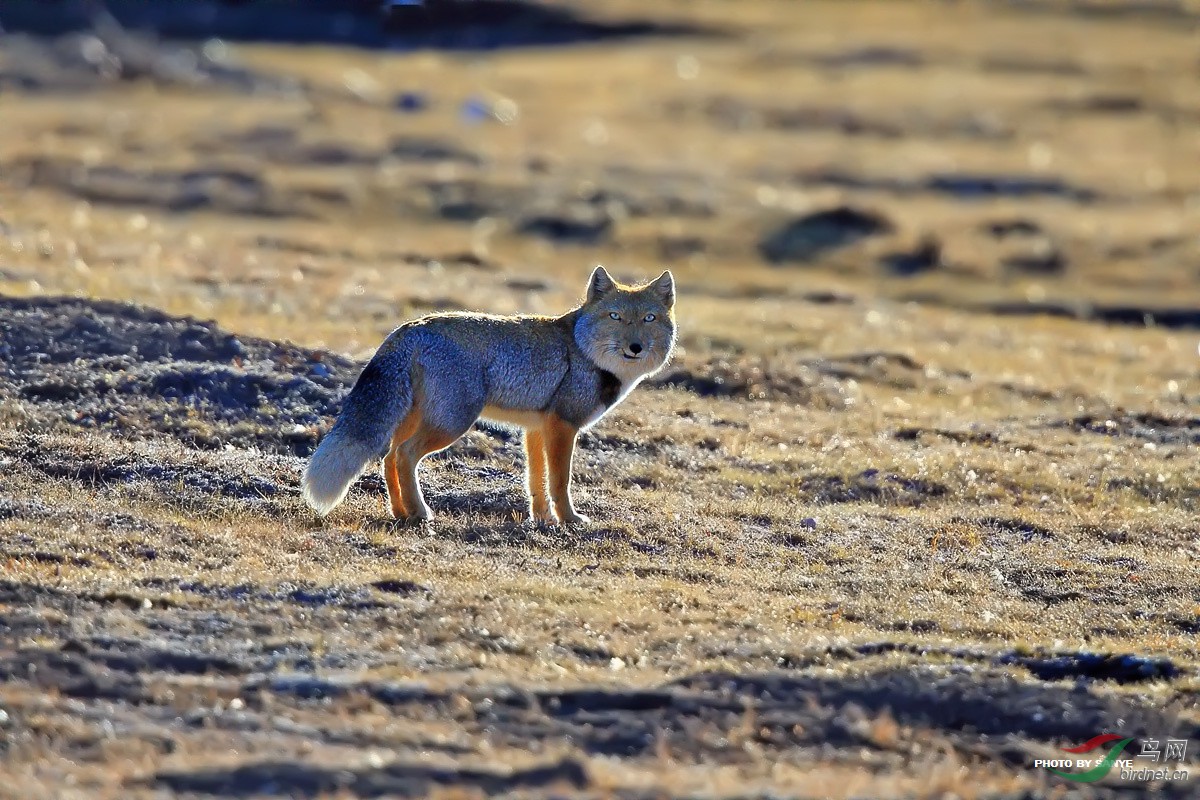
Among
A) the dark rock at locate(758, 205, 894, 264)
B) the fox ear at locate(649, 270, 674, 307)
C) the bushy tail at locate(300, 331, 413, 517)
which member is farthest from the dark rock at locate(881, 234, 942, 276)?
the bushy tail at locate(300, 331, 413, 517)

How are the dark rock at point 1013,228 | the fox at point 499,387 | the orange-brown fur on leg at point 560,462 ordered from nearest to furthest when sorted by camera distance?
the fox at point 499,387 < the orange-brown fur on leg at point 560,462 < the dark rock at point 1013,228

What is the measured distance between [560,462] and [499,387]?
3.07 feet

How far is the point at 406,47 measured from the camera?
83688 mm

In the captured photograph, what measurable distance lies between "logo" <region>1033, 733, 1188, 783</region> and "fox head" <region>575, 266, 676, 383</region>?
20.3 feet

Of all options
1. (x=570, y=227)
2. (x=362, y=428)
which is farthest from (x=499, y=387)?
(x=570, y=227)

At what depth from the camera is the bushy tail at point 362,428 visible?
13164mm

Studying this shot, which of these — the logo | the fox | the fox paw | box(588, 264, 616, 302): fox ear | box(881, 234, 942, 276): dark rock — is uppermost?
box(881, 234, 942, 276): dark rock

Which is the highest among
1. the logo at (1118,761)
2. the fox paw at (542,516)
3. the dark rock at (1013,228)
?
the dark rock at (1013,228)

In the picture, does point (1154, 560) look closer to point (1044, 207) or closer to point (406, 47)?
point (1044, 207)

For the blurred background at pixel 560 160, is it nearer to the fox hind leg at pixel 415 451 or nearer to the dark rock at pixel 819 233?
the dark rock at pixel 819 233

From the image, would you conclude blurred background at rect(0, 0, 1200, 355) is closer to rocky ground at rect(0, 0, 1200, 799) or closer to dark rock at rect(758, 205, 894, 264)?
dark rock at rect(758, 205, 894, 264)

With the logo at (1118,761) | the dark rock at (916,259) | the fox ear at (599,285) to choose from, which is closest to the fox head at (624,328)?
the fox ear at (599,285)

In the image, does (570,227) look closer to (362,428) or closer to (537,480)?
(537,480)

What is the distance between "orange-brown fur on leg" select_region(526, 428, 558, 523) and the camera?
1516 cm
